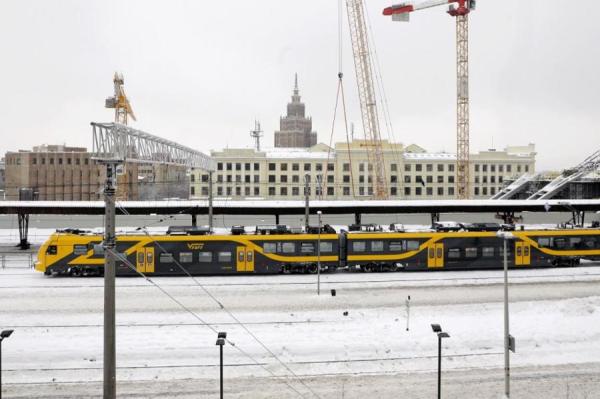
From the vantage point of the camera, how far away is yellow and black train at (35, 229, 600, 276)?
3666cm

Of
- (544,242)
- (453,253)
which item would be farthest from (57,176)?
(544,242)

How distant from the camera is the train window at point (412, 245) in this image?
39.2 m

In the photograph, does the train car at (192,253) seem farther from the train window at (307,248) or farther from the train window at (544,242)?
the train window at (544,242)

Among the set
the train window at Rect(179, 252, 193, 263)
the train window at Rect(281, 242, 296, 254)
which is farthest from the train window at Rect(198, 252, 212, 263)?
the train window at Rect(281, 242, 296, 254)

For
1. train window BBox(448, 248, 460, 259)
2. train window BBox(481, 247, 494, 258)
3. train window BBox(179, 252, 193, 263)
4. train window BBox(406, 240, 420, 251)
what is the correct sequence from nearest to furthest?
train window BBox(179, 252, 193, 263)
train window BBox(406, 240, 420, 251)
train window BBox(448, 248, 460, 259)
train window BBox(481, 247, 494, 258)

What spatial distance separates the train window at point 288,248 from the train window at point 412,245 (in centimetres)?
840

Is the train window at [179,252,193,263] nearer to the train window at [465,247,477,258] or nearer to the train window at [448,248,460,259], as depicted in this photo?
the train window at [448,248,460,259]

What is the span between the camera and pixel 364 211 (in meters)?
52.8

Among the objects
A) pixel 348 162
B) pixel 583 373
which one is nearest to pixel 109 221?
pixel 583 373

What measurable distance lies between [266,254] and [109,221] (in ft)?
81.1

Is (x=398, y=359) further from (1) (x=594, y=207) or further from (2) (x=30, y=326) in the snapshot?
(1) (x=594, y=207)

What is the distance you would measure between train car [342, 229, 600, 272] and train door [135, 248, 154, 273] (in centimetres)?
1366

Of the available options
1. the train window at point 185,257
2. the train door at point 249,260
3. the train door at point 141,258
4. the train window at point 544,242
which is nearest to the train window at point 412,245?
the train window at point 544,242

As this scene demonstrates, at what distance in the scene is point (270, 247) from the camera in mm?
38031
